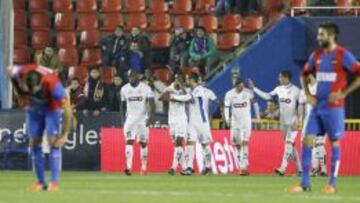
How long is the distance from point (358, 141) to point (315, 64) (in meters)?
10.9

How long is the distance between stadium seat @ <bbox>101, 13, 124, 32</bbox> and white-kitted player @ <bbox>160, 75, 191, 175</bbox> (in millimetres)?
6978

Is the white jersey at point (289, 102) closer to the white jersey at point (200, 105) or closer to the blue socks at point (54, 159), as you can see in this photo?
the white jersey at point (200, 105)

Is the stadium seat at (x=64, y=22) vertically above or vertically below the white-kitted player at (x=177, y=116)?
above

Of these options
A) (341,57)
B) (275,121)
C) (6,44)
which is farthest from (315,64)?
(6,44)

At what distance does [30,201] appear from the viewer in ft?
51.4

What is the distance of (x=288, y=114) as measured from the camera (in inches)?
1082

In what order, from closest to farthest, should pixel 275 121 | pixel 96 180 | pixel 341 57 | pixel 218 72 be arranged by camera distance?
pixel 341 57, pixel 96 180, pixel 275 121, pixel 218 72

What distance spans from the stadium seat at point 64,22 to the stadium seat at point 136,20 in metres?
1.53

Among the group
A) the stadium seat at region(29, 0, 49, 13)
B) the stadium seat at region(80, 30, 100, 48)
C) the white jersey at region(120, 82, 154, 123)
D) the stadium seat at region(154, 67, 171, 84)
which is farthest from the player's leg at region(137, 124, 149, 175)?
the stadium seat at region(29, 0, 49, 13)

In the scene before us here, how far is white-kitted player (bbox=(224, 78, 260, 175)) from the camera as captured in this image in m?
27.8

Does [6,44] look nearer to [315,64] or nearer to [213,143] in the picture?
[213,143]

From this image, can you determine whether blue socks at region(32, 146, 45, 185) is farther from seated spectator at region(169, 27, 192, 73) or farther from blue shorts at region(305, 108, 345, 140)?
seated spectator at region(169, 27, 192, 73)

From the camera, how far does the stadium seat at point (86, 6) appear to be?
3472cm

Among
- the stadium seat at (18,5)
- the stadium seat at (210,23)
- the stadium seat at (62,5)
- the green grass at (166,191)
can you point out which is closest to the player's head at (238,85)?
the green grass at (166,191)
